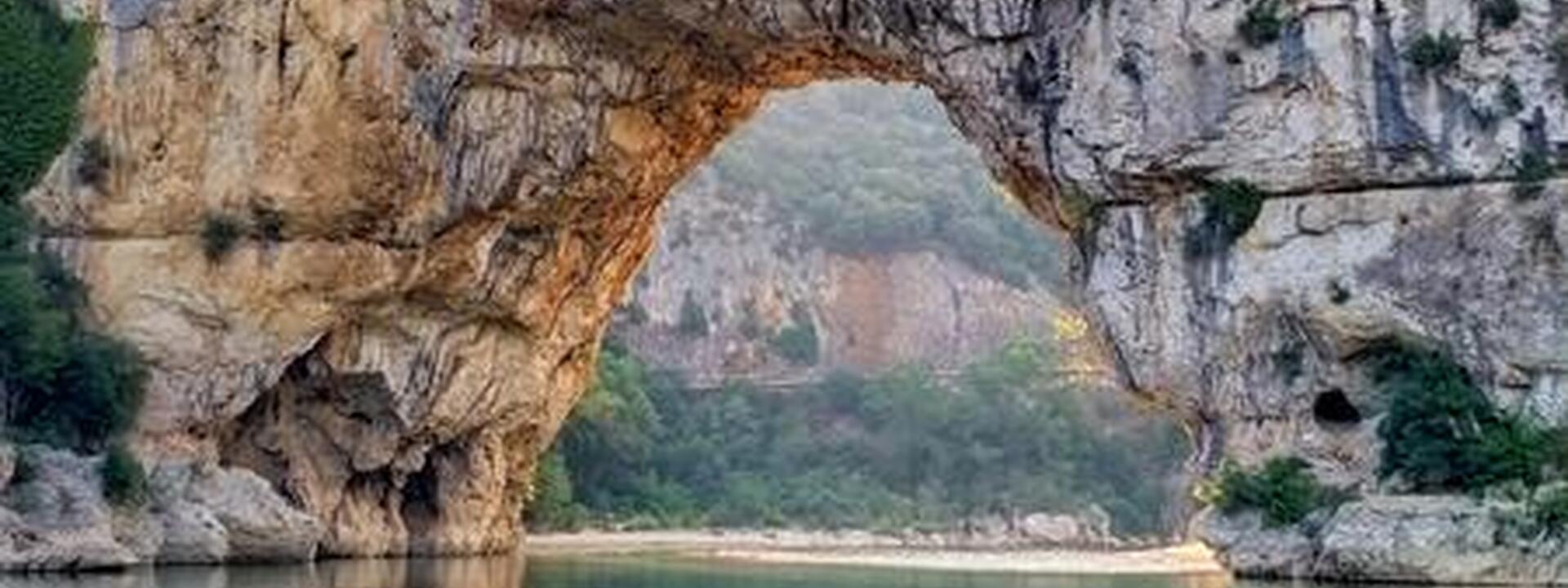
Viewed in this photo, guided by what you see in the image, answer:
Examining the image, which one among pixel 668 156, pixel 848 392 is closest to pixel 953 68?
pixel 668 156

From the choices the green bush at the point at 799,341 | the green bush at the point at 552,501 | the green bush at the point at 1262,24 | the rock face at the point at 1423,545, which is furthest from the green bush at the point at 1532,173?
the green bush at the point at 799,341

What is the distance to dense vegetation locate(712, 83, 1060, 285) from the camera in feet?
301

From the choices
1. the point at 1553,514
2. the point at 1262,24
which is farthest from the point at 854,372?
the point at 1553,514

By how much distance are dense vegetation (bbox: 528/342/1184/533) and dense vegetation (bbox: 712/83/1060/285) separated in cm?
970

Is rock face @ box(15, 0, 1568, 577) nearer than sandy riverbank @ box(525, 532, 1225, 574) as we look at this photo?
A: Yes

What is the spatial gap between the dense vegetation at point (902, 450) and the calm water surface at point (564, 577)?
81.2 ft

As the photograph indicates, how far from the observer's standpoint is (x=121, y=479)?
127 feet

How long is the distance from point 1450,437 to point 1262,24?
636 cm

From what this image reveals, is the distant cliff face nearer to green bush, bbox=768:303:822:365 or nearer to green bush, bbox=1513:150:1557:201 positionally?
green bush, bbox=768:303:822:365

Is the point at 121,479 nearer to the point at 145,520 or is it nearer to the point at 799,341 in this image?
the point at 145,520

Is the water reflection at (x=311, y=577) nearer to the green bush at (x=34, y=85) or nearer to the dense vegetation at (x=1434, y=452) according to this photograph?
the green bush at (x=34, y=85)

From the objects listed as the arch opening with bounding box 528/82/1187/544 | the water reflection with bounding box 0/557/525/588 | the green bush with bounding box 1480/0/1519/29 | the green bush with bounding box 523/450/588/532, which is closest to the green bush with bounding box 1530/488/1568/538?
the green bush with bounding box 1480/0/1519/29

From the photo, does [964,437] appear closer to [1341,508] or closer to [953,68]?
[953,68]

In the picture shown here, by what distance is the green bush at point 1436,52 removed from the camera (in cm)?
3269
